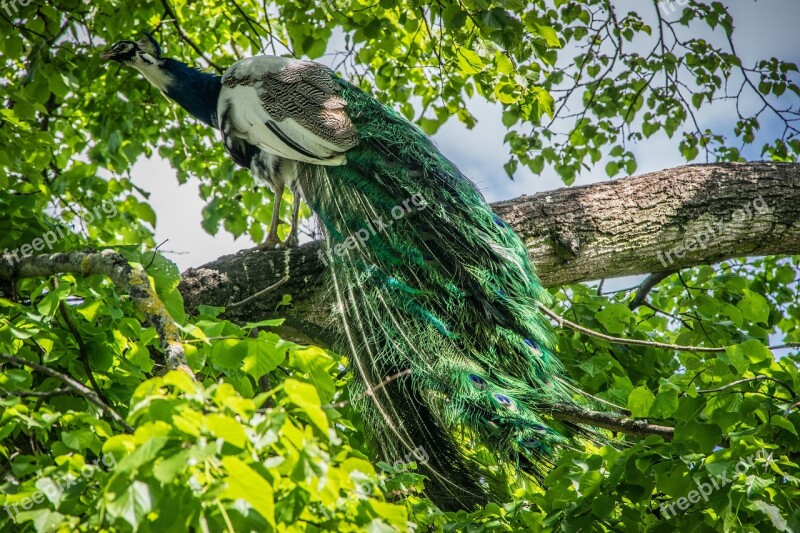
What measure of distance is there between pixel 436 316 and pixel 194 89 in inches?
90.9

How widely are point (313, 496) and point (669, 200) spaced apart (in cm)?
261

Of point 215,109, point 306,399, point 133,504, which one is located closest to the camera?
point 133,504

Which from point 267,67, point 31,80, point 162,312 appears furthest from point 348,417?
point 31,80

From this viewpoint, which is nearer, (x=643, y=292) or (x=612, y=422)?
(x=612, y=422)

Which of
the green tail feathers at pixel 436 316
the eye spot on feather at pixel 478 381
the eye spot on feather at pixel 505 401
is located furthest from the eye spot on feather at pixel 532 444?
the eye spot on feather at pixel 478 381

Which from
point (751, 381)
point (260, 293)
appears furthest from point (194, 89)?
point (751, 381)

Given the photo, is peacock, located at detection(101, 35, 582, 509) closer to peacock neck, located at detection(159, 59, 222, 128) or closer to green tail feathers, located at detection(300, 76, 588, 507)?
green tail feathers, located at detection(300, 76, 588, 507)

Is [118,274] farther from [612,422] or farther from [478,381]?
[612,422]

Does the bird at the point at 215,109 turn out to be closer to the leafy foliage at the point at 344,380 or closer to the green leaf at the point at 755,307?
the leafy foliage at the point at 344,380

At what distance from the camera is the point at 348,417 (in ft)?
9.36

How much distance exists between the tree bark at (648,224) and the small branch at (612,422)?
0.92 meters

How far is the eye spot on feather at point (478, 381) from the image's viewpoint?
8.78 ft

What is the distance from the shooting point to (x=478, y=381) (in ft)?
8.86

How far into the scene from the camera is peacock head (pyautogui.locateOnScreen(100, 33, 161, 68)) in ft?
14.7
